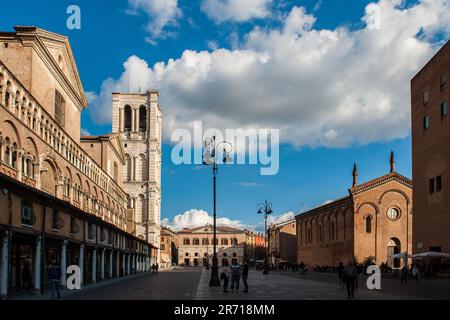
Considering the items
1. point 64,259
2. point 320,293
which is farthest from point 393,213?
point 64,259

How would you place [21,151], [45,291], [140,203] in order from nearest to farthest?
[45,291] → [21,151] → [140,203]

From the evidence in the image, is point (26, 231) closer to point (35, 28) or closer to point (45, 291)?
point (45, 291)

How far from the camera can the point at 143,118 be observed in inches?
4262

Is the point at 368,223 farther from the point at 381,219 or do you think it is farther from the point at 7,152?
the point at 7,152

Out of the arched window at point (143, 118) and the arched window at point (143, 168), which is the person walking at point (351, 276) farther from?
the arched window at point (143, 118)

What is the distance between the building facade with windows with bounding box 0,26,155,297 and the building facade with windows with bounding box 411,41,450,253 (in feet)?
84.1

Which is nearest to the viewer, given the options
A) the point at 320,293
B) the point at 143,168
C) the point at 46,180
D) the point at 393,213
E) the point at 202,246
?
the point at 320,293

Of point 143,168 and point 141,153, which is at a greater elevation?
point 141,153

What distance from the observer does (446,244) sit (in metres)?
44.0

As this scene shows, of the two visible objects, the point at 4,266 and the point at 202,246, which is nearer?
the point at 4,266

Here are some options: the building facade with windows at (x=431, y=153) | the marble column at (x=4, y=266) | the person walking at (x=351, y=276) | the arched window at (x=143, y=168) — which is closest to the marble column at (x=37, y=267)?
the marble column at (x=4, y=266)

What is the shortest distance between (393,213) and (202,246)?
288ft

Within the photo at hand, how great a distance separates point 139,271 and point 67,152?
92.2 feet
